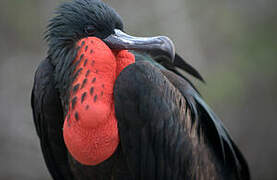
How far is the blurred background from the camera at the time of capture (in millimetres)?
6086

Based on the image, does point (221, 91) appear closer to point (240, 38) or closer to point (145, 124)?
point (240, 38)

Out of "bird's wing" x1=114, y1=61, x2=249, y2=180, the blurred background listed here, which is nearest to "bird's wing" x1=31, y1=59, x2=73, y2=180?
"bird's wing" x1=114, y1=61, x2=249, y2=180

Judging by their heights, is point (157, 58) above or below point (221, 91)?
above

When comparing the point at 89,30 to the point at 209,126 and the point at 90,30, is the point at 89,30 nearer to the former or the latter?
the point at 90,30

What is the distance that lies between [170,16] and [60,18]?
13.3 feet

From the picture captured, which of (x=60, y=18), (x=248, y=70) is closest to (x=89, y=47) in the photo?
(x=60, y=18)

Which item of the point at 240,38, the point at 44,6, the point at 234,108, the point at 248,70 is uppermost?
the point at 44,6

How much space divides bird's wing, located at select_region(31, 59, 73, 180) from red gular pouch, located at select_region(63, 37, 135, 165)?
31 centimetres

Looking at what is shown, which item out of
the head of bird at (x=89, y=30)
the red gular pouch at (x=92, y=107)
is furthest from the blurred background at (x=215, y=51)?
the red gular pouch at (x=92, y=107)

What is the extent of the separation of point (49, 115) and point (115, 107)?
0.61m

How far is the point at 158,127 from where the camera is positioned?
2566mm

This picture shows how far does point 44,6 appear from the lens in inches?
257

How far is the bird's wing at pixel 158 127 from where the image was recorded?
250cm

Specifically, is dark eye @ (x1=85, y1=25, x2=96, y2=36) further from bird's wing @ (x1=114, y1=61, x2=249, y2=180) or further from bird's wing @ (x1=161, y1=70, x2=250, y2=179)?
bird's wing @ (x1=161, y1=70, x2=250, y2=179)
